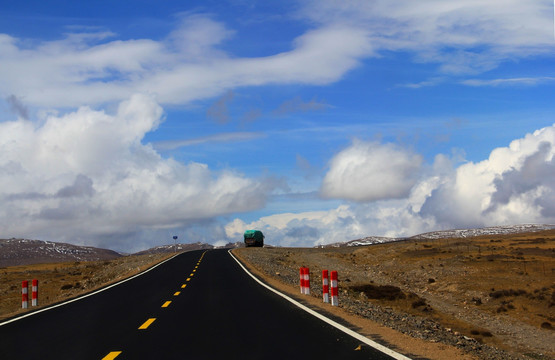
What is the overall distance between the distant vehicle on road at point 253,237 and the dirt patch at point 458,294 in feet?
88.9

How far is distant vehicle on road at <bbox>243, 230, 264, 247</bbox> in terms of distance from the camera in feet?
287

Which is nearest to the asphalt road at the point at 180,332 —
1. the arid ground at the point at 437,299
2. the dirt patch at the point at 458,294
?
the arid ground at the point at 437,299

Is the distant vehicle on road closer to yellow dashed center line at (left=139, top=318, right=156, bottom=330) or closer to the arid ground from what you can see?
the arid ground

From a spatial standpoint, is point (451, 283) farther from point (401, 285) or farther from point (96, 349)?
point (96, 349)

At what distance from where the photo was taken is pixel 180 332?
40.1 ft

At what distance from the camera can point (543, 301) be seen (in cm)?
3441

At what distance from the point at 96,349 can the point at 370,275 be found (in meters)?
40.0

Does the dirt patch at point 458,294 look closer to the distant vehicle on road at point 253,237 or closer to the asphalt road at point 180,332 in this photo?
the asphalt road at point 180,332

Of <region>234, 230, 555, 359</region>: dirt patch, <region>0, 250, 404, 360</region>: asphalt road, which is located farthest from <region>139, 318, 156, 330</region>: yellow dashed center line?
<region>234, 230, 555, 359</region>: dirt patch

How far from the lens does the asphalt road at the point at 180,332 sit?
987 centimetres

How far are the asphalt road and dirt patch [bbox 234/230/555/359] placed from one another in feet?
8.72

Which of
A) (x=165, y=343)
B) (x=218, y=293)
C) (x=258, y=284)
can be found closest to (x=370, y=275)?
(x=258, y=284)

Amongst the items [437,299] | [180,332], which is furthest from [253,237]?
[180,332]

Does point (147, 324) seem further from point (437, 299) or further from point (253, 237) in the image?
point (253, 237)
